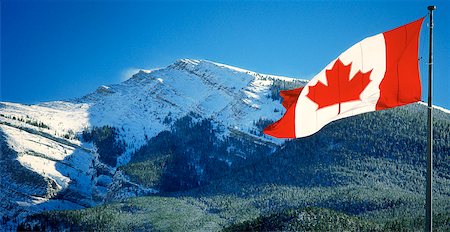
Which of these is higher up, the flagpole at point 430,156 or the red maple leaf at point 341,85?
the red maple leaf at point 341,85

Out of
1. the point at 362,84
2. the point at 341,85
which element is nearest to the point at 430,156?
the point at 362,84

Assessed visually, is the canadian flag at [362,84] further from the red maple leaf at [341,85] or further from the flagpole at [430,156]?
the flagpole at [430,156]

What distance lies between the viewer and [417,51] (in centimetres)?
4566

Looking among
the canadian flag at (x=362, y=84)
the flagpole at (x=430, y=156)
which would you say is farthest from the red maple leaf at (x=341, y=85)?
the flagpole at (x=430, y=156)

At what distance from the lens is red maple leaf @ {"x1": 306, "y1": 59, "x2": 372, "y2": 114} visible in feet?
159

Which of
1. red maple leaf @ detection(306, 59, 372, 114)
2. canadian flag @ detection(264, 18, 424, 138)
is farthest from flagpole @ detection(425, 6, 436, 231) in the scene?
red maple leaf @ detection(306, 59, 372, 114)

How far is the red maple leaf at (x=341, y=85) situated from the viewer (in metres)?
48.6

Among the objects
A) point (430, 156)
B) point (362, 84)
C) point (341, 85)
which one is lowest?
point (430, 156)

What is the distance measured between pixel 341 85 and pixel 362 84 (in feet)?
4.45

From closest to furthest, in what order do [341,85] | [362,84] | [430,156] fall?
1. [430,156]
2. [362,84]
3. [341,85]

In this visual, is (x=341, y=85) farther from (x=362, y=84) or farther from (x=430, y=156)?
(x=430, y=156)

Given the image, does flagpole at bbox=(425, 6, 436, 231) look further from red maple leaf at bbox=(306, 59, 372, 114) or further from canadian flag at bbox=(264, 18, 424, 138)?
red maple leaf at bbox=(306, 59, 372, 114)

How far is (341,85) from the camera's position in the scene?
160 feet

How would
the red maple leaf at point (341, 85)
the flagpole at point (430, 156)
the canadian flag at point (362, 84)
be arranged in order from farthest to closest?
the red maple leaf at point (341, 85) < the canadian flag at point (362, 84) < the flagpole at point (430, 156)
